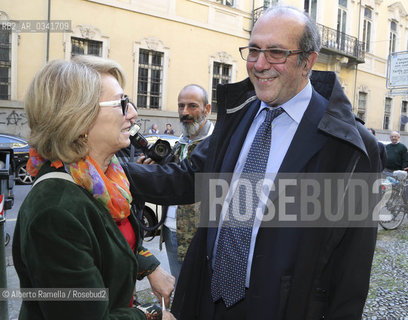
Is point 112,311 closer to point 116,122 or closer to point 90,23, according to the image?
point 116,122

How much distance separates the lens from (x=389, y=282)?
4.40 meters

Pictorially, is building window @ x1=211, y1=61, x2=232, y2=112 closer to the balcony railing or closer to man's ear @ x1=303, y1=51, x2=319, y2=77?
the balcony railing

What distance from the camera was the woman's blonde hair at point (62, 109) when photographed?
1.43 m

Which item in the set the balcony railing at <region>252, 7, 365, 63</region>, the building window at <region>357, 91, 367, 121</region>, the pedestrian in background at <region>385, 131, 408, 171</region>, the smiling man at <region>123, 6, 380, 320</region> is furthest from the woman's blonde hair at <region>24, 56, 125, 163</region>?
the building window at <region>357, 91, 367, 121</region>

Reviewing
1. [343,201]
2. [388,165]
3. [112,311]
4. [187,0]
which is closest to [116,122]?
[112,311]

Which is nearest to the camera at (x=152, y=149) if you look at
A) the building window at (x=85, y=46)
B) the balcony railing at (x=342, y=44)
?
the building window at (x=85, y=46)

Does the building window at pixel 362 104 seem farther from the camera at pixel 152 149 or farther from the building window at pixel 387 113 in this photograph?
the camera at pixel 152 149

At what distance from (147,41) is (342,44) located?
1239 cm

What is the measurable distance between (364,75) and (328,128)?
2480 centimetres

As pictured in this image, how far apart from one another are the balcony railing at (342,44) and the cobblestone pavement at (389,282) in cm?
1625

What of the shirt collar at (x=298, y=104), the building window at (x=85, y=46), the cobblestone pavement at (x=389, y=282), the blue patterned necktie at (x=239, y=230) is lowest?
the cobblestone pavement at (x=389, y=282)

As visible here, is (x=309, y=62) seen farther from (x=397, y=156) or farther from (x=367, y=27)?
(x=367, y=27)

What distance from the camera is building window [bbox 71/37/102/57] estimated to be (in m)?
13.2

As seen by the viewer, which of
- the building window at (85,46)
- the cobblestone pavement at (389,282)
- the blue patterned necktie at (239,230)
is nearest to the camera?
the blue patterned necktie at (239,230)
